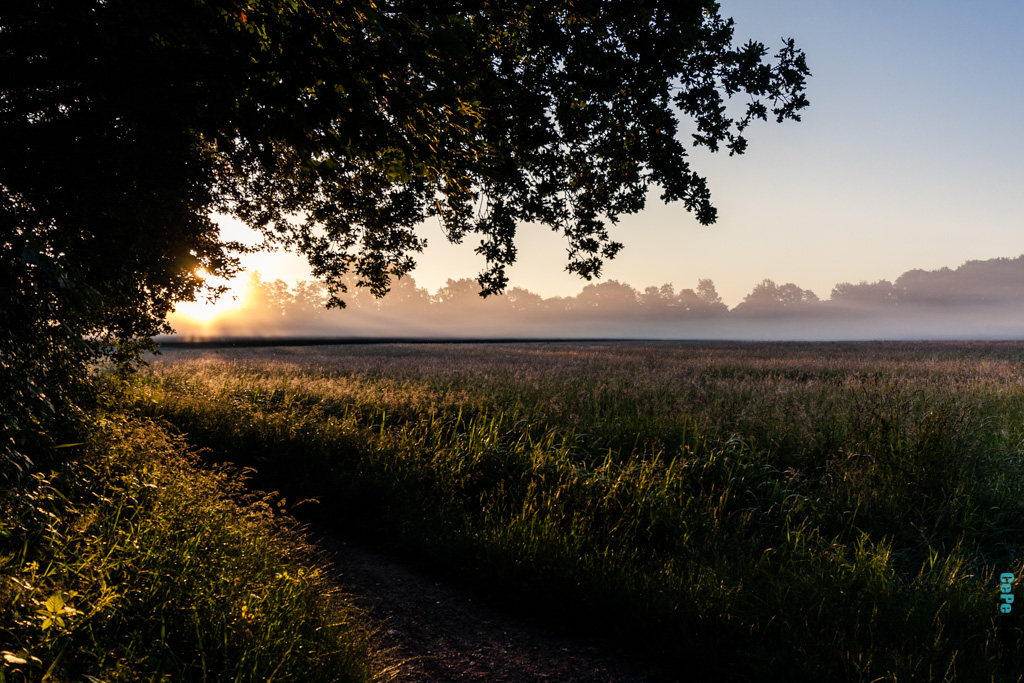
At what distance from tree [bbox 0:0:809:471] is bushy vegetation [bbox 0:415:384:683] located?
4.96ft

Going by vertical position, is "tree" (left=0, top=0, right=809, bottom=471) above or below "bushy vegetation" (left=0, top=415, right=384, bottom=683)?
above

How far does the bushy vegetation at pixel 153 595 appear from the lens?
316cm

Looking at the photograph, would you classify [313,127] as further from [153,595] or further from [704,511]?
[704,511]

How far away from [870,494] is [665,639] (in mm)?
3700

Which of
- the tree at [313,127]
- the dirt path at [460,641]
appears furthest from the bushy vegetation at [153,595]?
the tree at [313,127]

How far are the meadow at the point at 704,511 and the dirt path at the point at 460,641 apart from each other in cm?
28

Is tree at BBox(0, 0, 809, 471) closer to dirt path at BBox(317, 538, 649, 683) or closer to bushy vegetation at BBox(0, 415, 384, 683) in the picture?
bushy vegetation at BBox(0, 415, 384, 683)

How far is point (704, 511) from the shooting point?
619 cm

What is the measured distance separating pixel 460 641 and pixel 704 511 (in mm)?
3187

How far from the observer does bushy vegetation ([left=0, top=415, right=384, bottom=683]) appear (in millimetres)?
3160

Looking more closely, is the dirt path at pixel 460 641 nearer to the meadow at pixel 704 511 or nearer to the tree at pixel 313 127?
the meadow at pixel 704 511

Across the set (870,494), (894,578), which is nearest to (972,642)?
(894,578)

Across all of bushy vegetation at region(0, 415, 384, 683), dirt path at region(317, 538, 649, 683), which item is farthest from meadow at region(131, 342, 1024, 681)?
bushy vegetation at region(0, 415, 384, 683)

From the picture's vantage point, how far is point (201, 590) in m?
3.88
